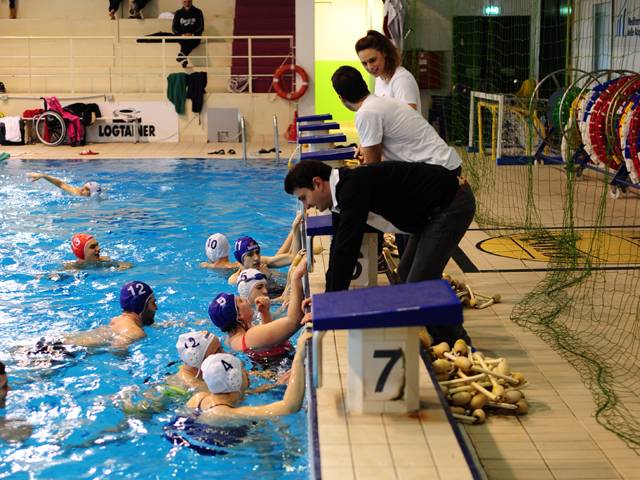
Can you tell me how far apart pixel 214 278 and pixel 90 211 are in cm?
413

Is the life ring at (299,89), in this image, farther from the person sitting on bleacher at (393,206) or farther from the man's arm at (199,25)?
the person sitting on bleacher at (393,206)

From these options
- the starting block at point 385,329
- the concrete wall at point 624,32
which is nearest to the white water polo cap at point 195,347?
the starting block at point 385,329

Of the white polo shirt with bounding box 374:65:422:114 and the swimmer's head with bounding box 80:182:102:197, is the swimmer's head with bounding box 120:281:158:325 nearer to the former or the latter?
the white polo shirt with bounding box 374:65:422:114

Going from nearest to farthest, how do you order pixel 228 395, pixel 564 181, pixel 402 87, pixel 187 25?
pixel 228 395 → pixel 402 87 → pixel 564 181 → pixel 187 25

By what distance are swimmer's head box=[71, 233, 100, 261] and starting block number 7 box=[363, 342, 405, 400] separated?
18.6ft

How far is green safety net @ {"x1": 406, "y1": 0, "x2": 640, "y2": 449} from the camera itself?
5.71 metres

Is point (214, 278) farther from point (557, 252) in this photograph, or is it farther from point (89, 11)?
point (89, 11)

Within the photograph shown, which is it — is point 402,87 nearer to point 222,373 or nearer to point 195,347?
point 195,347

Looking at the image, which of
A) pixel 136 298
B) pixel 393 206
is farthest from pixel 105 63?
pixel 393 206

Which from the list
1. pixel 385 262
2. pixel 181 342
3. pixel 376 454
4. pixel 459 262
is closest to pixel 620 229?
pixel 459 262

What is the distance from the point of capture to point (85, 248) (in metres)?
8.77

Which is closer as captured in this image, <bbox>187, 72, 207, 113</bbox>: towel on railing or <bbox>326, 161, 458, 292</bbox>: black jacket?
<bbox>326, 161, 458, 292</bbox>: black jacket

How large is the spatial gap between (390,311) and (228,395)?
72.3 inches

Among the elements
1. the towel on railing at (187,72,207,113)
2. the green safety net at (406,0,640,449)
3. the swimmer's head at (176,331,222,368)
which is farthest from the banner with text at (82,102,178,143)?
the swimmer's head at (176,331,222,368)
